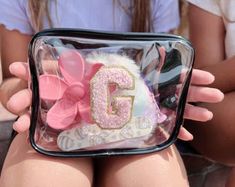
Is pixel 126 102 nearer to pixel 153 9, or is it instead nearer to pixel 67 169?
pixel 67 169

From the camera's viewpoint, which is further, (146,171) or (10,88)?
(10,88)

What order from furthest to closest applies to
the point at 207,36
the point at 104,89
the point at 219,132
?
the point at 207,36
the point at 219,132
the point at 104,89

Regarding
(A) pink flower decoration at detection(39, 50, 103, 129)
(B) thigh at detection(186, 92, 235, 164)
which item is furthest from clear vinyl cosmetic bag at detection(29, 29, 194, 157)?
(B) thigh at detection(186, 92, 235, 164)

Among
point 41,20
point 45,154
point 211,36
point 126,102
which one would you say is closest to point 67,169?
point 45,154

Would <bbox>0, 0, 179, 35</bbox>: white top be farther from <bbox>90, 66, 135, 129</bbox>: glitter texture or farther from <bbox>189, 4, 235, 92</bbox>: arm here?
<bbox>90, 66, 135, 129</bbox>: glitter texture

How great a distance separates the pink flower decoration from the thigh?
0.28 meters

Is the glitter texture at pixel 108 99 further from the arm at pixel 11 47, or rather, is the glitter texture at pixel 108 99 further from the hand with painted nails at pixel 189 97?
the arm at pixel 11 47

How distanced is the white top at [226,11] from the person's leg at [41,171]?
1.31 feet

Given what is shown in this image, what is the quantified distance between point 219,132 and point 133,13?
0.91ft

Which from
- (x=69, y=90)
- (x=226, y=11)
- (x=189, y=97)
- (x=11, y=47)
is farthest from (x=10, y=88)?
(x=226, y=11)

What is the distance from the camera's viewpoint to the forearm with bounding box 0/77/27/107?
Result: 3.26 feet

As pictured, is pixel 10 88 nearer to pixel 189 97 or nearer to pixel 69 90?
pixel 69 90

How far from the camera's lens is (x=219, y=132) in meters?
0.99

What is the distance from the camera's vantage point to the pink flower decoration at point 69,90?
0.81 meters
